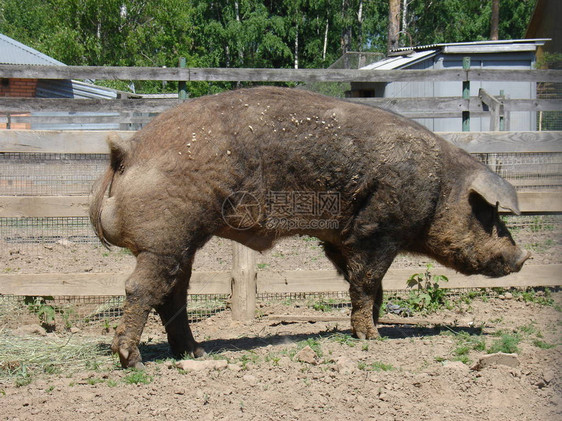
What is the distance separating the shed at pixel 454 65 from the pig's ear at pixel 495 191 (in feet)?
49.5

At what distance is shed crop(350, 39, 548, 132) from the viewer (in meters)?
20.5

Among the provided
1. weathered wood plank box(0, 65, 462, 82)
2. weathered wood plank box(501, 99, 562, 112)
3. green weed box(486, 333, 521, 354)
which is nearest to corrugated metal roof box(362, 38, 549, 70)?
weathered wood plank box(501, 99, 562, 112)

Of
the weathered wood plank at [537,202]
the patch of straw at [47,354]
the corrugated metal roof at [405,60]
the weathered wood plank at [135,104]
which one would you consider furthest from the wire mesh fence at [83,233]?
the corrugated metal roof at [405,60]

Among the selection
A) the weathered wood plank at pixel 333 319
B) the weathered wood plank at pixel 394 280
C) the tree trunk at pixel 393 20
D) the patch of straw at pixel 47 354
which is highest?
the tree trunk at pixel 393 20

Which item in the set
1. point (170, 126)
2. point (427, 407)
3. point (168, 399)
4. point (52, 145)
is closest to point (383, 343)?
point (427, 407)

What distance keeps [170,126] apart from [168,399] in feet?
6.36

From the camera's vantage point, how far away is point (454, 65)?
2242cm

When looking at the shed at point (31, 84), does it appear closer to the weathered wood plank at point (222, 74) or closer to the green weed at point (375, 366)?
the weathered wood plank at point (222, 74)

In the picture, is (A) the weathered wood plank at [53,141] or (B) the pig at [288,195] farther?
(A) the weathered wood plank at [53,141]

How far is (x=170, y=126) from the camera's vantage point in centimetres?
476

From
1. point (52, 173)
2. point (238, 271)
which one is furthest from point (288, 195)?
point (52, 173)

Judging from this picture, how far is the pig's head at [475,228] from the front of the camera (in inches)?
212

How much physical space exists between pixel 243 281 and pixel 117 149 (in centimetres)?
204

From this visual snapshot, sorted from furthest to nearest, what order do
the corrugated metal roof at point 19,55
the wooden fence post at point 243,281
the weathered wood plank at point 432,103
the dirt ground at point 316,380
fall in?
the corrugated metal roof at point 19,55 < the weathered wood plank at point 432,103 < the wooden fence post at point 243,281 < the dirt ground at point 316,380
